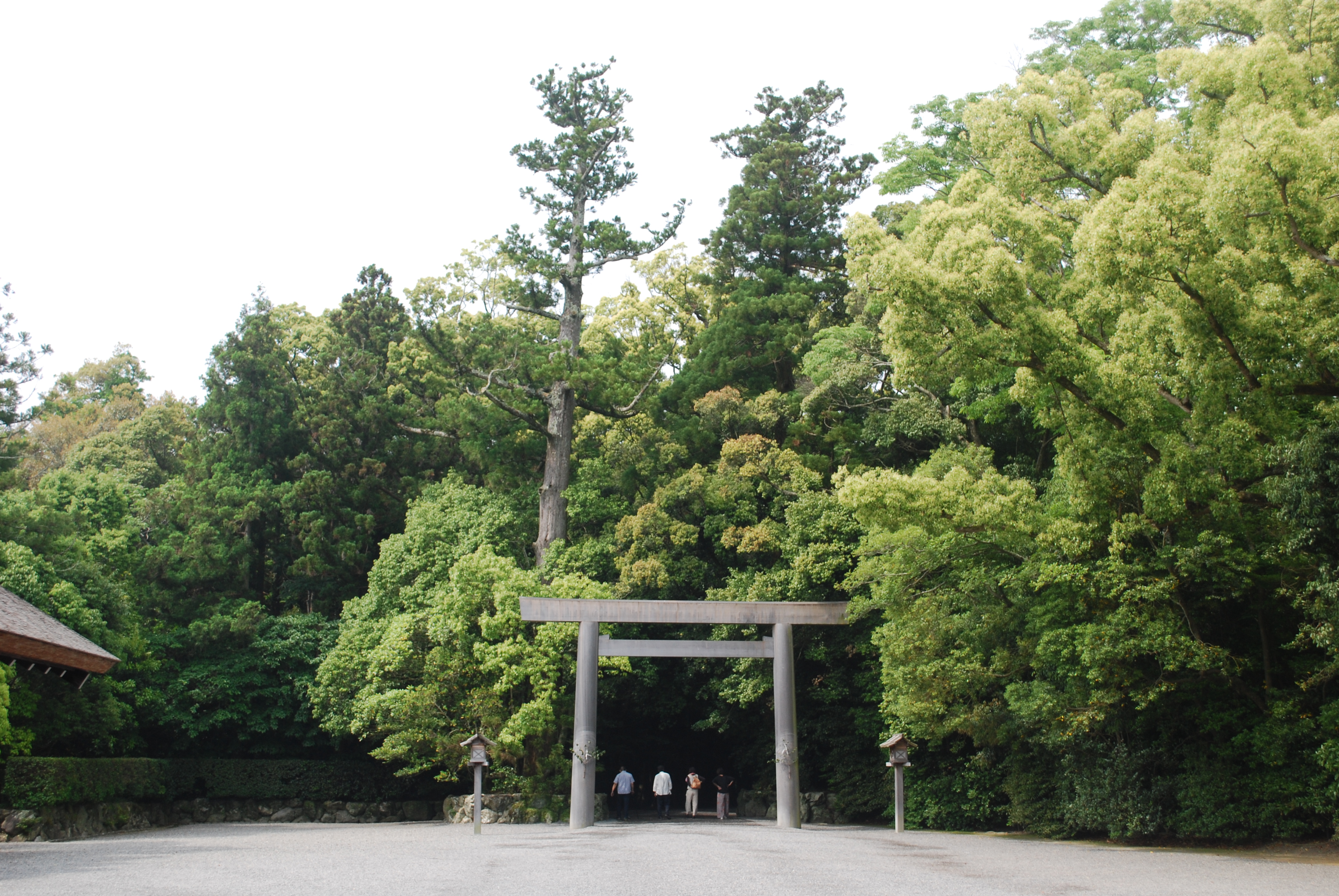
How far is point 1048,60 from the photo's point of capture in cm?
2122

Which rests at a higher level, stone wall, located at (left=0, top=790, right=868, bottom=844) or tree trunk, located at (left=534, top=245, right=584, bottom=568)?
tree trunk, located at (left=534, top=245, right=584, bottom=568)

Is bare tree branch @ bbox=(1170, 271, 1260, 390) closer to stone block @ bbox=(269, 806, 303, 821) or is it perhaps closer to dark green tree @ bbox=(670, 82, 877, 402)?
dark green tree @ bbox=(670, 82, 877, 402)

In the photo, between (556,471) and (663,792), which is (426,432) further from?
(663,792)

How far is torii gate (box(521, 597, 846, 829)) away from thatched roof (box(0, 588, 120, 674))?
251 inches

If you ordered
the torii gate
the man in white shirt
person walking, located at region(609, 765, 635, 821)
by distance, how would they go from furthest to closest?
the man in white shirt < person walking, located at region(609, 765, 635, 821) < the torii gate

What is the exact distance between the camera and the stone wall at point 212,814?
15.9m

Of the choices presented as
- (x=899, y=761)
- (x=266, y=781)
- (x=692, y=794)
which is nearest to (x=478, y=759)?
(x=899, y=761)

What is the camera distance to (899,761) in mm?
14688

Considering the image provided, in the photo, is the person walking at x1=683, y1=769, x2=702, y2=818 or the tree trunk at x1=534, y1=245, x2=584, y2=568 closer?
the person walking at x1=683, y1=769, x2=702, y2=818

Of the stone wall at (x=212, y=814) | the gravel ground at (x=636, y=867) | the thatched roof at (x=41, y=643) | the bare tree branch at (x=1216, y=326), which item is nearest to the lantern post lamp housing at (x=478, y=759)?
the gravel ground at (x=636, y=867)

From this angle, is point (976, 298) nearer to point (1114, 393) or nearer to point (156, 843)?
point (1114, 393)

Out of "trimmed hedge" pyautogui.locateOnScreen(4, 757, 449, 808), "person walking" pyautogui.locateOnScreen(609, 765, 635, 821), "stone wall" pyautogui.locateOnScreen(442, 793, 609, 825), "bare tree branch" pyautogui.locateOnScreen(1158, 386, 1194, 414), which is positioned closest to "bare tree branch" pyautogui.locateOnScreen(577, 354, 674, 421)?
"person walking" pyautogui.locateOnScreen(609, 765, 635, 821)

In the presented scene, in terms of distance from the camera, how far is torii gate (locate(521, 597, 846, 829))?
52.5ft

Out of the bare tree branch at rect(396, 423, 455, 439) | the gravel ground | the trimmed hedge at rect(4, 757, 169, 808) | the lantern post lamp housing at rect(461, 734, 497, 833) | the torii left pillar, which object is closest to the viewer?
the gravel ground
